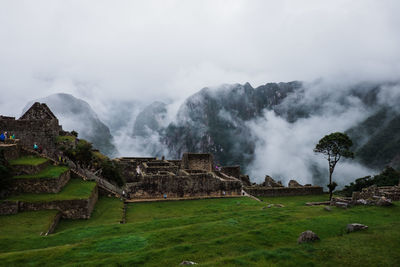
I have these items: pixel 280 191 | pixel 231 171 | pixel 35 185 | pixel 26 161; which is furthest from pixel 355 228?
pixel 231 171

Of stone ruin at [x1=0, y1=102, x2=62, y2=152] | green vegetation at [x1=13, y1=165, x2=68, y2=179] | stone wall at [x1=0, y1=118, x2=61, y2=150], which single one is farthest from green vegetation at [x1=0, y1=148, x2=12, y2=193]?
stone wall at [x1=0, y1=118, x2=61, y2=150]

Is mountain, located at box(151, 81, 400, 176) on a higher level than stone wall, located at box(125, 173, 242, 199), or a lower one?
higher

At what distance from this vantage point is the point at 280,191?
33.1 metres

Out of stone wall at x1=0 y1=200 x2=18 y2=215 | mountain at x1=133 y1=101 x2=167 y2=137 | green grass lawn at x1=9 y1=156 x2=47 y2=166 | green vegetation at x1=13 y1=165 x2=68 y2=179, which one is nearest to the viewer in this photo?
stone wall at x1=0 y1=200 x2=18 y2=215

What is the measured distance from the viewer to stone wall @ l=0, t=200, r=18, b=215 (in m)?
15.8

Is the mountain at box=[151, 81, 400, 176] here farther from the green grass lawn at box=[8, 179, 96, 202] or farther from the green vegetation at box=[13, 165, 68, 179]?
the green vegetation at box=[13, 165, 68, 179]

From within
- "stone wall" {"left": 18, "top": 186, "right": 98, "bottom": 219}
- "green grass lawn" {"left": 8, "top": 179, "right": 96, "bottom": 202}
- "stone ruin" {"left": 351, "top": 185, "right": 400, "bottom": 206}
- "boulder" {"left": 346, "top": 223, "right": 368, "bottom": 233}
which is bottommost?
"stone wall" {"left": 18, "top": 186, "right": 98, "bottom": 219}

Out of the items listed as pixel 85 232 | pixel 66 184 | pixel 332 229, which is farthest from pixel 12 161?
pixel 332 229

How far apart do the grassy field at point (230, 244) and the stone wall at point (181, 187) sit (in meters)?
10.8

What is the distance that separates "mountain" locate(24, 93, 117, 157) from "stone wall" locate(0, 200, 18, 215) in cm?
8481

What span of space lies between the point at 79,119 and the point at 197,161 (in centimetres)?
10044

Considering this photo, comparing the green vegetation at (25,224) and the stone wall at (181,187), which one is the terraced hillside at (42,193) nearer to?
the green vegetation at (25,224)

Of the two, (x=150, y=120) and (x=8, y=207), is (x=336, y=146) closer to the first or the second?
(x=8, y=207)

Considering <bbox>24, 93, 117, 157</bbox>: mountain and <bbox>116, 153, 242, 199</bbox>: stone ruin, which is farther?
<bbox>24, 93, 117, 157</bbox>: mountain
